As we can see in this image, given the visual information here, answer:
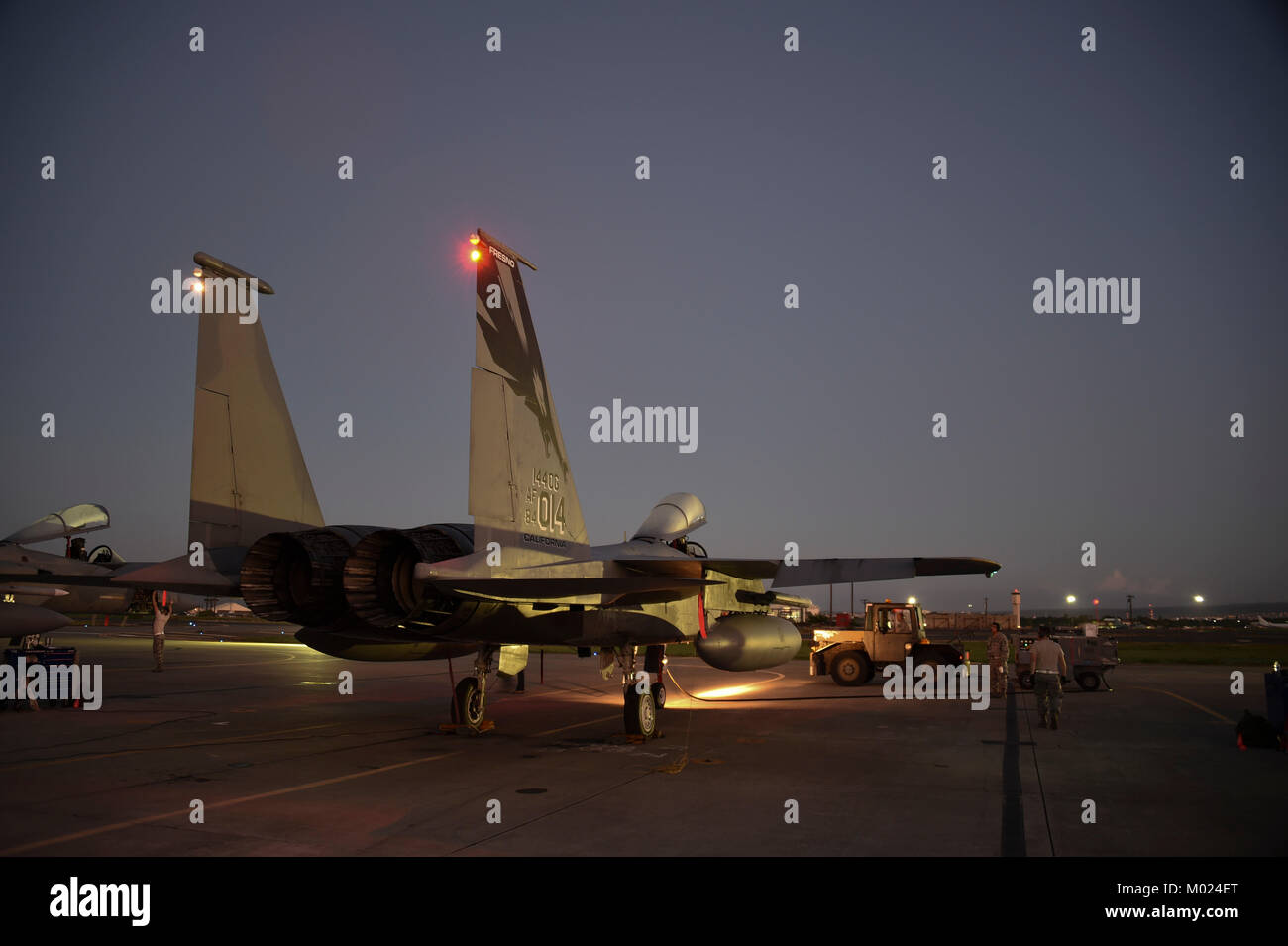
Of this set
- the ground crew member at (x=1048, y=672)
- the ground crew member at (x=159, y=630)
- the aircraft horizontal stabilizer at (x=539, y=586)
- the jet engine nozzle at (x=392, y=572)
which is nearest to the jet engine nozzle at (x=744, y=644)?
the aircraft horizontal stabilizer at (x=539, y=586)

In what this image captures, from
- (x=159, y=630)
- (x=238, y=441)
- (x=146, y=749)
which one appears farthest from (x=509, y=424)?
(x=159, y=630)

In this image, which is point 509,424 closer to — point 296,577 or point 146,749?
point 296,577

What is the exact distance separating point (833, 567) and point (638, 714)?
10.9ft

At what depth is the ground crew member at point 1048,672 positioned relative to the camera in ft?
41.5

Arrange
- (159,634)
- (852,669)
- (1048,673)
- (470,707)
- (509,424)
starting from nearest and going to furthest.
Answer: (509,424)
(470,707)
(1048,673)
(852,669)
(159,634)

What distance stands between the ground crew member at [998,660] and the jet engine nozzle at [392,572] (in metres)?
12.9

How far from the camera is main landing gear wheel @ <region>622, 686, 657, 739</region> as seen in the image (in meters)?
11.3

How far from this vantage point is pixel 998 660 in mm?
17703

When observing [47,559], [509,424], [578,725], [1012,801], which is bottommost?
[578,725]

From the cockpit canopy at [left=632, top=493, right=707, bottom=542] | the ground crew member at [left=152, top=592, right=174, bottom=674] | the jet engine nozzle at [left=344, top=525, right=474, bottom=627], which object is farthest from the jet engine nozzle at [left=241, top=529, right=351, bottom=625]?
the ground crew member at [left=152, top=592, right=174, bottom=674]

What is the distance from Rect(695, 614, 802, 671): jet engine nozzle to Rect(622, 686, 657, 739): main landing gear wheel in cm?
109
